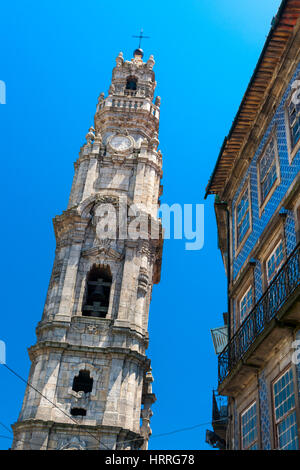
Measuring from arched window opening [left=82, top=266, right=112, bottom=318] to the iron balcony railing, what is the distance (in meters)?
16.1

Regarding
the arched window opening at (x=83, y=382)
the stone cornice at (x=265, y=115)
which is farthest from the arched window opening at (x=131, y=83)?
the stone cornice at (x=265, y=115)

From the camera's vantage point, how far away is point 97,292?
92.7 feet

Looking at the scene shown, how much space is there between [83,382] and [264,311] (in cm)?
1684

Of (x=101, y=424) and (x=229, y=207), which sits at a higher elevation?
(x=229, y=207)

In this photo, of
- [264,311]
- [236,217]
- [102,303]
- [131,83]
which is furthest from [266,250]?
[131,83]

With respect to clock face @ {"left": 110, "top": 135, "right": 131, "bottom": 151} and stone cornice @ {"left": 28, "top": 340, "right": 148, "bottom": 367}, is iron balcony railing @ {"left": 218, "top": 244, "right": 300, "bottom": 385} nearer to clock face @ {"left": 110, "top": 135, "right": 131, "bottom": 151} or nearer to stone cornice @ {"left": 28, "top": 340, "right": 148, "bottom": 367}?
stone cornice @ {"left": 28, "top": 340, "right": 148, "bottom": 367}

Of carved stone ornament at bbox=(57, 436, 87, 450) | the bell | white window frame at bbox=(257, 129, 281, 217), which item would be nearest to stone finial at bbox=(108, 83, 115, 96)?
the bell

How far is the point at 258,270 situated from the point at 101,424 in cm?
1422

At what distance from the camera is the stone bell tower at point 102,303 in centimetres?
2388

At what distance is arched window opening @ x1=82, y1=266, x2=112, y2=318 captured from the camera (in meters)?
27.8

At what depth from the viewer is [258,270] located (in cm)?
1207

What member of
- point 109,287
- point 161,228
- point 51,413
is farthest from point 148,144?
point 51,413
